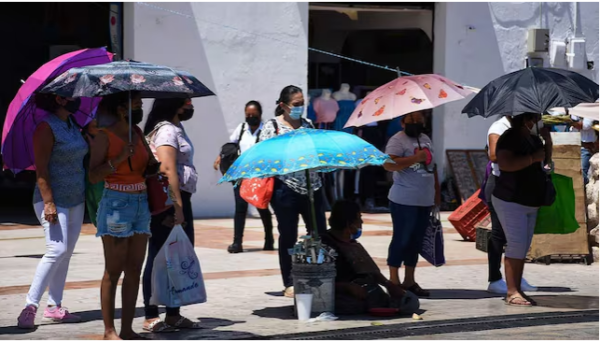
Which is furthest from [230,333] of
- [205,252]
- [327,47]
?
[327,47]

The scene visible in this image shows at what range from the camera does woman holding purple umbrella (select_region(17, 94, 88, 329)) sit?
778 centimetres

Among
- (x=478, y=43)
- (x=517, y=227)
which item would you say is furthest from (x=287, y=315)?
(x=478, y=43)

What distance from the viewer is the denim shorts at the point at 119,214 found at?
22.7 ft

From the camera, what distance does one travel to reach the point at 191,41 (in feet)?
54.9

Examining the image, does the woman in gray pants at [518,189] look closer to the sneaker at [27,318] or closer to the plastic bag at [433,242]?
the plastic bag at [433,242]

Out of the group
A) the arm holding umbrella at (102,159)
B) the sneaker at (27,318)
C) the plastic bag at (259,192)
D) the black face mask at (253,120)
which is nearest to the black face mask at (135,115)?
the arm holding umbrella at (102,159)

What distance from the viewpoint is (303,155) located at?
7.82m

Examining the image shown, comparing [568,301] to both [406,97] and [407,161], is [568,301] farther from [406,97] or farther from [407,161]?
[406,97]

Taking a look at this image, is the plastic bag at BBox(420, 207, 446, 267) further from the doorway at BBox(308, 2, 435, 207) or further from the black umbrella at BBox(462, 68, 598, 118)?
the doorway at BBox(308, 2, 435, 207)

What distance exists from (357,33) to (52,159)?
1298 cm

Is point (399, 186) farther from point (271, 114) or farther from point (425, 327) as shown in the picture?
point (271, 114)

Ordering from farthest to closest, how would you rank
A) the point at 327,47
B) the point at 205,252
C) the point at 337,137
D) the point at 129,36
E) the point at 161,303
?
the point at 327,47
the point at 129,36
the point at 205,252
the point at 337,137
the point at 161,303

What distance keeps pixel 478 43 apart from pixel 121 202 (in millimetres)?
13268

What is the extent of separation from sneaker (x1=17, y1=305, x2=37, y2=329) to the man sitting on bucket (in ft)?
7.41
